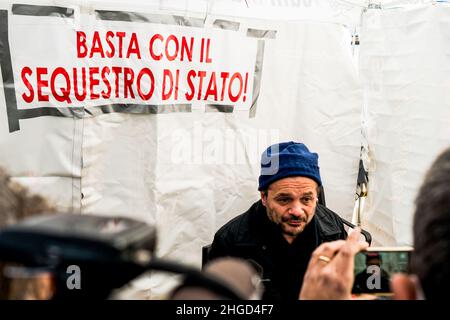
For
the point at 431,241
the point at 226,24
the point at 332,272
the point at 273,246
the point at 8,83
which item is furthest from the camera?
the point at 226,24

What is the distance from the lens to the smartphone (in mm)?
918

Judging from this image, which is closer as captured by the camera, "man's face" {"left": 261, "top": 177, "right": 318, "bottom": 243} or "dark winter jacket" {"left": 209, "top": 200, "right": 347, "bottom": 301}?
"dark winter jacket" {"left": 209, "top": 200, "right": 347, "bottom": 301}

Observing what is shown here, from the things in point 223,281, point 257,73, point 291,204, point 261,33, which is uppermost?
point 261,33

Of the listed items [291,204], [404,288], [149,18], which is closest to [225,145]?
[149,18]

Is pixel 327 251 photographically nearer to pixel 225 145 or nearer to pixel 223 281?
pixel 223 281

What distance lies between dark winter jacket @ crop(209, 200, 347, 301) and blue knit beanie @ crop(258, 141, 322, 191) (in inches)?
5.3

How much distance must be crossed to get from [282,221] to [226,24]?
125 centimetres

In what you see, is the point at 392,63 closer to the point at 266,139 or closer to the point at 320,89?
the point at 320,89

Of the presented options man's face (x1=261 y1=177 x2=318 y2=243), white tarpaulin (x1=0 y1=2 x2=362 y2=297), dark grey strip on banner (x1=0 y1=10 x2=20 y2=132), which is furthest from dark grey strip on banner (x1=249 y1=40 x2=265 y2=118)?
dark grey strip on banner (x1=0 y1=10 x2=20 y2=132)

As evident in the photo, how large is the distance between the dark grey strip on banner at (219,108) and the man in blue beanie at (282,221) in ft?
2.30

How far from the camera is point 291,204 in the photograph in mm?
1755

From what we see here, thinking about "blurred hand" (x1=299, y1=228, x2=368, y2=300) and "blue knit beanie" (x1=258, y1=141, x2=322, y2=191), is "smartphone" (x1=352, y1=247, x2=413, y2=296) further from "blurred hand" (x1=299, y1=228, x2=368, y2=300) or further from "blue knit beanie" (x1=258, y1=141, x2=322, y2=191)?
"blue knit beanie" (x1=258, y1=141, x2=322, y2=191)

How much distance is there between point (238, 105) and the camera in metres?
2.58
